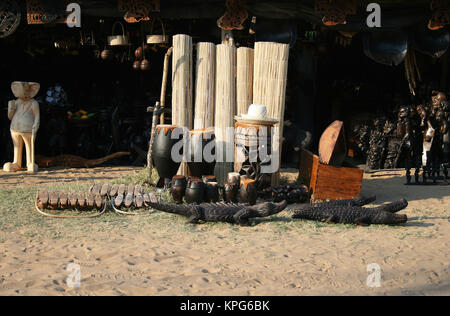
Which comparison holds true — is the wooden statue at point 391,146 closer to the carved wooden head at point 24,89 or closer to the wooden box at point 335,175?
the wooden box at point 335,175

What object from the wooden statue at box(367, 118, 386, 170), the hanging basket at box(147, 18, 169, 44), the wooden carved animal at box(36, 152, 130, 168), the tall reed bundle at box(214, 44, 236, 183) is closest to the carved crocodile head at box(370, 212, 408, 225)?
the tall reed bundle at box(214, 44, 236, 183)

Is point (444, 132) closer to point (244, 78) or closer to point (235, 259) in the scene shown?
point (244, 78)

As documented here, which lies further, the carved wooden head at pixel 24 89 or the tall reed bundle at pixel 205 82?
A: the carved wooden head at pixel 24 89

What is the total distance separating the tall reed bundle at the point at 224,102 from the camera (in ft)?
21.3

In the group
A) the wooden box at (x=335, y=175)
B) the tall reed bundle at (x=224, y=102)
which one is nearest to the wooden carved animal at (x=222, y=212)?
the wooden box at (x=335, y=175)

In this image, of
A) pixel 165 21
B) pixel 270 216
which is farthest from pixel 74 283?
pixel 165 21

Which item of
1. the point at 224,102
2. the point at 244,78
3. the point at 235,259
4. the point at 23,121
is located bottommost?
the point at 235,259

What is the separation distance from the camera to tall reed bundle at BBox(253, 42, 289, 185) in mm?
6316

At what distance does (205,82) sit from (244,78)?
546mm

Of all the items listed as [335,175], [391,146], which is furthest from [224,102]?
[391,146]

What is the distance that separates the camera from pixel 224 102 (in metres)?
6.53

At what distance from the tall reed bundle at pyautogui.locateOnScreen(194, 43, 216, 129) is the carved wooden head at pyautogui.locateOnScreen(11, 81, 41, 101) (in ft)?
10.1

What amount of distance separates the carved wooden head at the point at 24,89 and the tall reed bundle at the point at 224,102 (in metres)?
3.37

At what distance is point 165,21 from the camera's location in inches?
344
